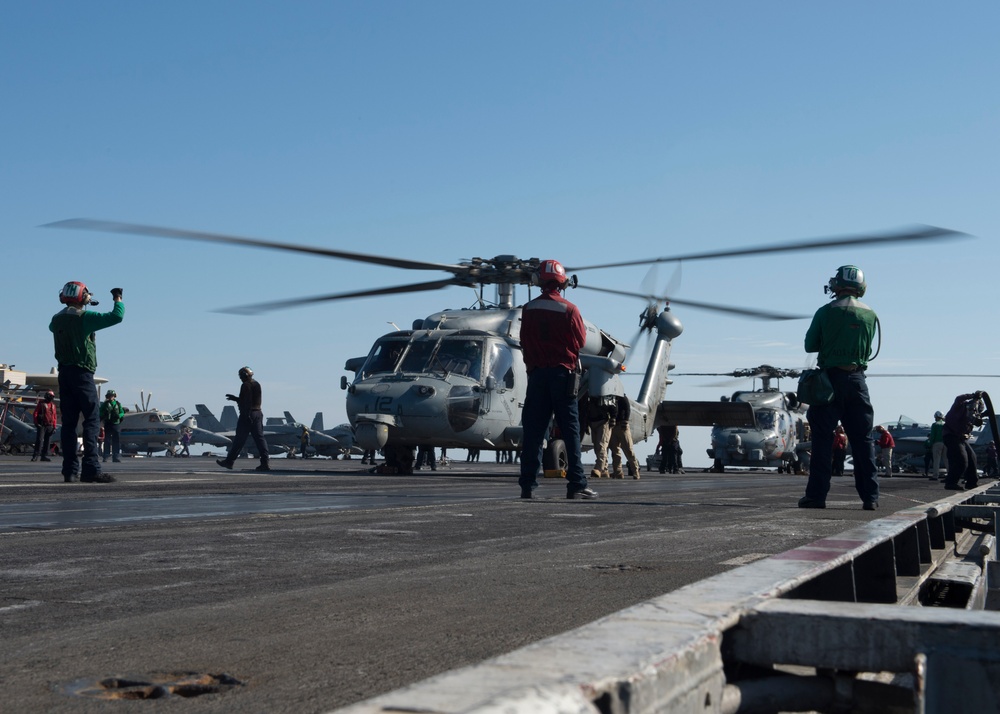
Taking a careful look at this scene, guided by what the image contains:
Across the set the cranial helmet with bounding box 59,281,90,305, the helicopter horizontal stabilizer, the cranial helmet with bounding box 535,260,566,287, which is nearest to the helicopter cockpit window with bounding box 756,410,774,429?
the helicopter horizontal stabilizer

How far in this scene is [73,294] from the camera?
33.7ft

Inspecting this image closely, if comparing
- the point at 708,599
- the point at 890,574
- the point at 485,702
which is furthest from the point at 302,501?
the point at 485,702

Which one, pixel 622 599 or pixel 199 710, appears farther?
pixel 622 599

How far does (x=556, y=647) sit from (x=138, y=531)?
4.15 m

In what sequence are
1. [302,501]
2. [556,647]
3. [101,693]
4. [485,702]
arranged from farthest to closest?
[302,501] < [101,693] < [556,647] < [485,702]

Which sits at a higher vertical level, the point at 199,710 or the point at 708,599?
the point at 708,599

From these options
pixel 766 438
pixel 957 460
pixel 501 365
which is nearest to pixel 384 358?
pixel 501 365

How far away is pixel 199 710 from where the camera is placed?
1.85 metres

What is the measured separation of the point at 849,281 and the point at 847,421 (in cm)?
110

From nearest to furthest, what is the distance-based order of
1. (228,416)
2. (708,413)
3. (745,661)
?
(745,661), (708,413), (228,416)

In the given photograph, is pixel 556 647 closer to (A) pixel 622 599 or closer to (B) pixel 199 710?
(B) pixel 199 710

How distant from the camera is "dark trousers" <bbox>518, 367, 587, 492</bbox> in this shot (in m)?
8.93

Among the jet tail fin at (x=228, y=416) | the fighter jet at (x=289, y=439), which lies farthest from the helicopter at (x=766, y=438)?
the jet tail fin at (x=228, y=416)

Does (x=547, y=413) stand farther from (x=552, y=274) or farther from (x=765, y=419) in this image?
(x=765, y=419)
